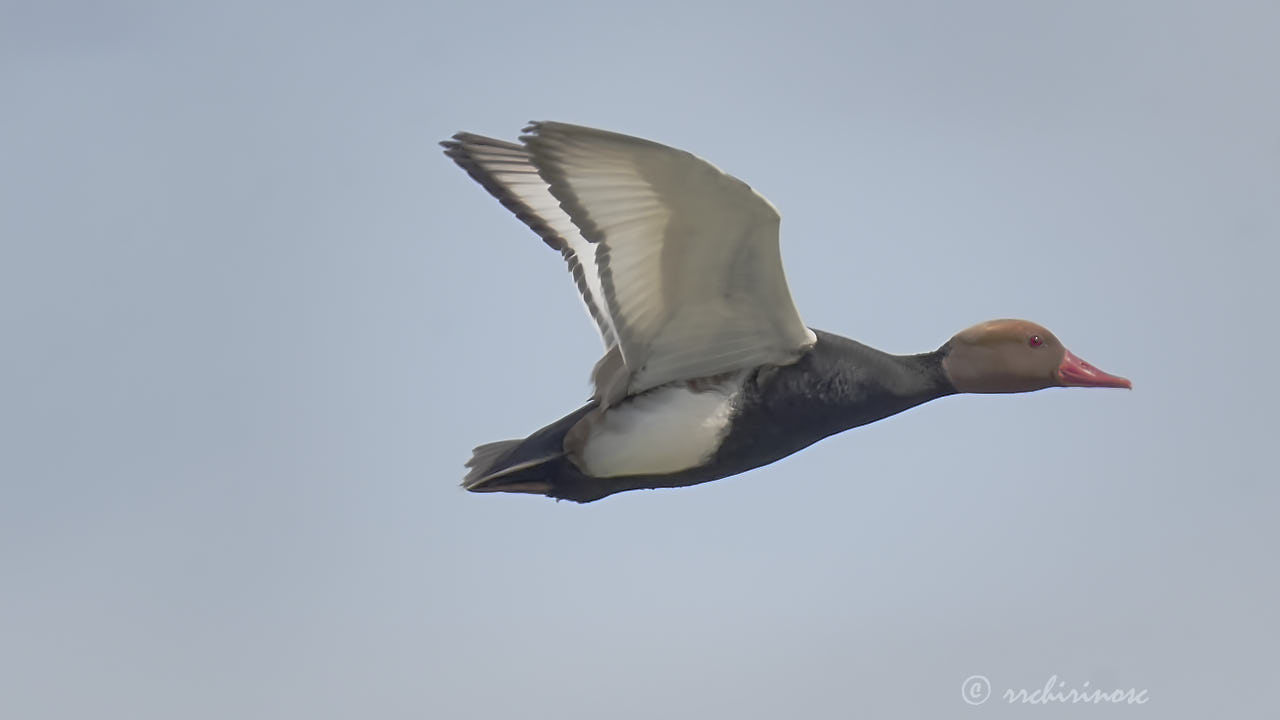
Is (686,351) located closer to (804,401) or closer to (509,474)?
(804,401)

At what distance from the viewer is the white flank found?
7.54 m

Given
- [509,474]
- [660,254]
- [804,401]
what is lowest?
[509,474]

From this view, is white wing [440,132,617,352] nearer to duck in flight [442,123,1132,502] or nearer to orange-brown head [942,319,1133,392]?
duck in flight [442,123,1132,502]

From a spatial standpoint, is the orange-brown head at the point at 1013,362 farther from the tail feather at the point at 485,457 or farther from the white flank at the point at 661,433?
the tail feather at the point at 485,457

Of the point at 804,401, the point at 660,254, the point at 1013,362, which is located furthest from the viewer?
the point at 1013,362

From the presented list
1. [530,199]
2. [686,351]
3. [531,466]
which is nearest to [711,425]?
[686,351]

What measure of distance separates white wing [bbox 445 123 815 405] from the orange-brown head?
3.09 feet

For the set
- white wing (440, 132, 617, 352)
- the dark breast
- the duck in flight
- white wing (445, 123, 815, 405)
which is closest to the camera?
white wing (445, 123, 815, 405)

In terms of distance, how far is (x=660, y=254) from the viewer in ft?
23.3

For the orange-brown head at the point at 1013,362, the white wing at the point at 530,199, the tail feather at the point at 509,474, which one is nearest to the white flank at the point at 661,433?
the tail feather at the point at 509,474

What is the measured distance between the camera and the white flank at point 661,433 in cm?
754

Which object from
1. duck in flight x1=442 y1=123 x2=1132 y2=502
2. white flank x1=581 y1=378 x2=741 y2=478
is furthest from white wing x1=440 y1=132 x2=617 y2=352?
white flank x1=581 y1=378 x2=741 y2=478

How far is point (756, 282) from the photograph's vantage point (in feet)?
23.6

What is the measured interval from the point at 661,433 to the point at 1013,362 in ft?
6.37
